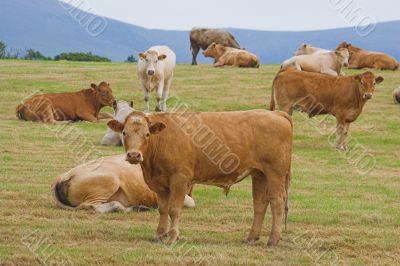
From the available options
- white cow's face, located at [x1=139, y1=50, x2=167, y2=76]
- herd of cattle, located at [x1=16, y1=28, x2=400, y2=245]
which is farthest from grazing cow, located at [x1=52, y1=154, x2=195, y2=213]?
→ white cow's face, located at [x1=139, y1=50, x2=167, y2=76]

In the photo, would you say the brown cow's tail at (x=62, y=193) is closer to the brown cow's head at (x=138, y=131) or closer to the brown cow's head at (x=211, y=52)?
the brown cow's head at (x=138, y=131)

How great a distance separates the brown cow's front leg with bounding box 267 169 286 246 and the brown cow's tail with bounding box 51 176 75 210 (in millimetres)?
3140

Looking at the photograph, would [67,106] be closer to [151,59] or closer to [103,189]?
[151,59]

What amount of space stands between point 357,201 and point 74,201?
467 cm

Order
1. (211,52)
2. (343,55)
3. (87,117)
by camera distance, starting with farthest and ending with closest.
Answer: (211,52)
(343,55)
(87,117)

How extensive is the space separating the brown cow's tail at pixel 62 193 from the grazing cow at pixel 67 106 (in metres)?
11.8

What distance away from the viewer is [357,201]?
1348 cm

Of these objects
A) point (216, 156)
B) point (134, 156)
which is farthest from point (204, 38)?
point (134, 156)

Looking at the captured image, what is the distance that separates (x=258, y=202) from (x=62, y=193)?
307cm

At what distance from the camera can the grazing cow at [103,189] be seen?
11453 millimetres

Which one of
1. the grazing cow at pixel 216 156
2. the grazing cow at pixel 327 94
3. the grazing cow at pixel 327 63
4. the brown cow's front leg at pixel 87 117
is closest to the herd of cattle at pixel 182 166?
the grazing cow at pixel 216 156

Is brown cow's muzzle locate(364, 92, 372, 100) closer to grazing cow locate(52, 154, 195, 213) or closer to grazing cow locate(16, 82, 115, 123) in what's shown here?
grazing cow locate(16, 82, 115, 123)

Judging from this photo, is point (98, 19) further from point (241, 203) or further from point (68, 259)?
point (68, 259)

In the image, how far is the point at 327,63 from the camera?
31500 mm
